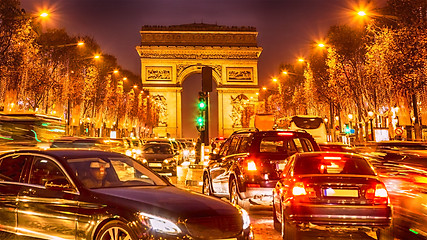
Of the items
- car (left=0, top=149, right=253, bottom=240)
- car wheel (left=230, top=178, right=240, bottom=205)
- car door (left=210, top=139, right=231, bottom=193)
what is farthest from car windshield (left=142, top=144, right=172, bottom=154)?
car (left=0, top=149, right=253, bottom=240)

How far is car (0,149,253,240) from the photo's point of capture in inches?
213

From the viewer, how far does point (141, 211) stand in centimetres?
546

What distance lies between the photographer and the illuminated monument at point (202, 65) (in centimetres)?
8612

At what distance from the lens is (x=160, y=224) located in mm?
5336

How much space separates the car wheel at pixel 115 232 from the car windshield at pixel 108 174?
687 millimetres

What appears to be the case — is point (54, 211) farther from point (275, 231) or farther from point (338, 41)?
point (338, 41)

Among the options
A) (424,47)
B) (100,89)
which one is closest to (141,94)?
(100,89)

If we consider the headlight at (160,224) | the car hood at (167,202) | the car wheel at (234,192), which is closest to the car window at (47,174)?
the car hood at (167,202)

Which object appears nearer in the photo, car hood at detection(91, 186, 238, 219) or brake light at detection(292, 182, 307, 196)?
car hood at detection(91, 186, 238, 219)

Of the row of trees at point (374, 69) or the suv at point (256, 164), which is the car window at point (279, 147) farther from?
the row of trees at point (374, 69)

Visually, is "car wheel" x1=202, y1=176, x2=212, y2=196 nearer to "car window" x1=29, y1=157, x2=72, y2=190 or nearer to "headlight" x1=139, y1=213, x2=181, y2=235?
"car window" x1=29, y1=157, x2=72, y2=190

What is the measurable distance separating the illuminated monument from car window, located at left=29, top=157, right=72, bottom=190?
79431 mm

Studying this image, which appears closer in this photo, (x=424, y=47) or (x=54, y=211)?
(x=54, y=211)

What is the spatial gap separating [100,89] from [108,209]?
189ft
